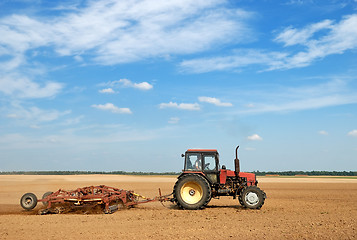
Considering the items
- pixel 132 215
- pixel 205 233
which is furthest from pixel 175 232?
pixel 132 215

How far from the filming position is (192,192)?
1656 cm

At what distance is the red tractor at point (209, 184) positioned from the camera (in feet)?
53.5

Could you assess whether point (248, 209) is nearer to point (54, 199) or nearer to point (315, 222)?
point (315, 222)

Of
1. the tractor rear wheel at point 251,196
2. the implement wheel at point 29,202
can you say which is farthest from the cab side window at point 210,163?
the implement wheel at point 29,202

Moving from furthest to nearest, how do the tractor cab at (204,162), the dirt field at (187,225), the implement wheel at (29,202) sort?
the tractor cab at (204,162) < the implement wheel at (29,202) < the dirt field at (187,225)

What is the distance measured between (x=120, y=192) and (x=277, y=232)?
25.7 ft

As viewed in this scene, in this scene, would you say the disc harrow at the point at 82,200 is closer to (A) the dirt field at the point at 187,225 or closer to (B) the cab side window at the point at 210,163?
(A) the dirt field at the point at 187,225

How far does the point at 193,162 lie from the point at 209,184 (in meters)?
1.19

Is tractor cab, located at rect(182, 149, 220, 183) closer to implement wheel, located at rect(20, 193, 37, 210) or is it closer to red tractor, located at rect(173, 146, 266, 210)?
red tractor, located at rect(173, 146, 266, 210)

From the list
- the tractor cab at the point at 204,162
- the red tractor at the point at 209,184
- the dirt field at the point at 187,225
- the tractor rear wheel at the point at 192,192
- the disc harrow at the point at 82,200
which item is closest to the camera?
the dirt field at the point at 187,225

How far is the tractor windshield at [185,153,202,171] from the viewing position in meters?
17.0

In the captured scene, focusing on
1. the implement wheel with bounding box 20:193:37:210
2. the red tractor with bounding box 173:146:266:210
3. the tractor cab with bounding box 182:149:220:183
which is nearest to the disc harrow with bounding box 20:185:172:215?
the implement wheel with bounding box 20:193:37:210

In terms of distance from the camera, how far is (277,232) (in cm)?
1116

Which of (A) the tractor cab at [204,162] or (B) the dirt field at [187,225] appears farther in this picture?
(A) the tractor cab at [204,162]
